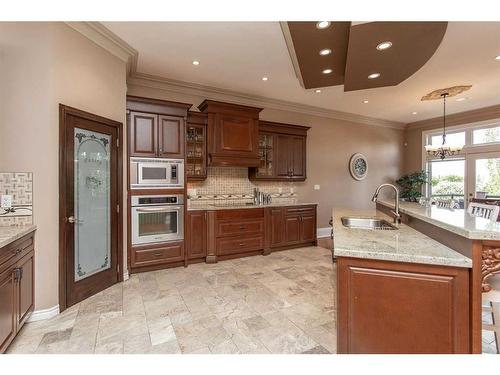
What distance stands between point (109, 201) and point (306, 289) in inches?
102

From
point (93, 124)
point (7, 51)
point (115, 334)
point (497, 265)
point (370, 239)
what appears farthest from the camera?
point (93, 124)

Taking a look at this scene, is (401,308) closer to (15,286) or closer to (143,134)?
(15,286)

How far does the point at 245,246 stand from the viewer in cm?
425

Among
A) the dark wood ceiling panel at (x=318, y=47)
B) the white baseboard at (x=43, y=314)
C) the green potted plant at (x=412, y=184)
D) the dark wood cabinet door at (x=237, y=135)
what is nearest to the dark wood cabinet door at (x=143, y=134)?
the dark wood cabinet door at (x=237, y=135)

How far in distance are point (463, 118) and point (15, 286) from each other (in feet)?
27.8

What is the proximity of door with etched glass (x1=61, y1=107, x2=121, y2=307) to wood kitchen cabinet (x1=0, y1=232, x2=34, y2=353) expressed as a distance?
31 cm

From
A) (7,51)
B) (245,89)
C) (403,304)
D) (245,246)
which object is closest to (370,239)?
(403,304)

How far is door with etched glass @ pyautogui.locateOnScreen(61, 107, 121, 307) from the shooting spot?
2.54 meters

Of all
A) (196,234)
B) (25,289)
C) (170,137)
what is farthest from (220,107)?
(25,289)

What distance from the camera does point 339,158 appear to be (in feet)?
20.7

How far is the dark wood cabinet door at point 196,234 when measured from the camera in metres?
3.84

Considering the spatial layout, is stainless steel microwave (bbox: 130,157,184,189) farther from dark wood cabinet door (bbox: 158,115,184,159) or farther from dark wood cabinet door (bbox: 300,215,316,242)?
dark wood cabinet door (bbox: 300,215,316,242)

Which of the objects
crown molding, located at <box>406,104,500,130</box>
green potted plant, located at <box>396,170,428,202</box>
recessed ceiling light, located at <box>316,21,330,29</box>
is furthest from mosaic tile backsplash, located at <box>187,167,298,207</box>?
crown molding, located at <box>406,104,500,130</box>
